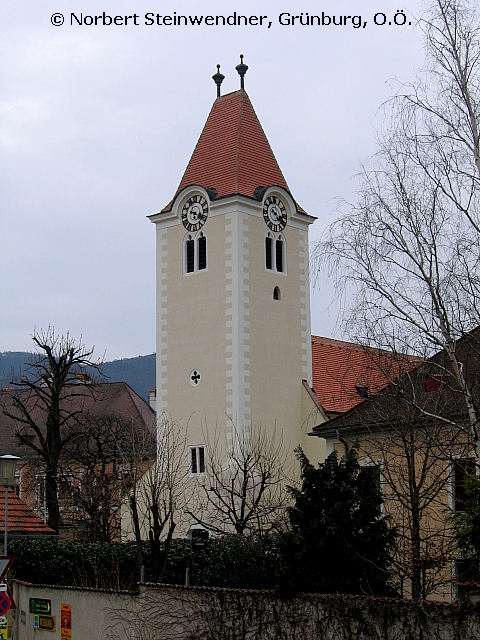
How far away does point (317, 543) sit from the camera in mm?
15219

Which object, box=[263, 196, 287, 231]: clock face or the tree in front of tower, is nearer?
the tree in front of tower

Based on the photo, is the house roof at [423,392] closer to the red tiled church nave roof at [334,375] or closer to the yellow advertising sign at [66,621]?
the yellow advertising sign at [66,621]

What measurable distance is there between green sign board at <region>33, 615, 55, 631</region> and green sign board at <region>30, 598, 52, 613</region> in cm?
13

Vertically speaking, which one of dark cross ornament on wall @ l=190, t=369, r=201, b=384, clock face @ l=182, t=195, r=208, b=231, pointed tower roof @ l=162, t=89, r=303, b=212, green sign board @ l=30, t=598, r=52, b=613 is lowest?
green sign board @ l=30, t=598, r=52, b=613

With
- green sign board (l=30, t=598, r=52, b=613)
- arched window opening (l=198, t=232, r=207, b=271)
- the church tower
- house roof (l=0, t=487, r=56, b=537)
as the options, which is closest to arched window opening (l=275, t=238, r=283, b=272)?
the church tower

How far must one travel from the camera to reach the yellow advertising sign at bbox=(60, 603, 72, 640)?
19031 mm

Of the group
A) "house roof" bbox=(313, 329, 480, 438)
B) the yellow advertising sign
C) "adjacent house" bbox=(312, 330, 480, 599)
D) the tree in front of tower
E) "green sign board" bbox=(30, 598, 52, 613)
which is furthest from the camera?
"green sign board" bbox=(30, 598, 52, 613)

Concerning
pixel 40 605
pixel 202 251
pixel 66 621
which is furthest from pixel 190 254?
pixel 66 621

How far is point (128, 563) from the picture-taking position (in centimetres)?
2256

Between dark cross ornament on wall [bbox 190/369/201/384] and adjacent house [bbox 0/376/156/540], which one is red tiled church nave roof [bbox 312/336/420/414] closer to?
dark cross ornament on wall [bbox 190/369/201/384]

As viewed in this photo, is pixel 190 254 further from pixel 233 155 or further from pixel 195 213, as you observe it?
pixel 233 155

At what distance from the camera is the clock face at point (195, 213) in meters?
32.9

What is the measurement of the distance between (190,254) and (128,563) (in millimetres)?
13055

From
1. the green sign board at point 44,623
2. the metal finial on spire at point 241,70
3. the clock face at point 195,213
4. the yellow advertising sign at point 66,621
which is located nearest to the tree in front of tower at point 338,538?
the yellow advertising sign at point 66,621
